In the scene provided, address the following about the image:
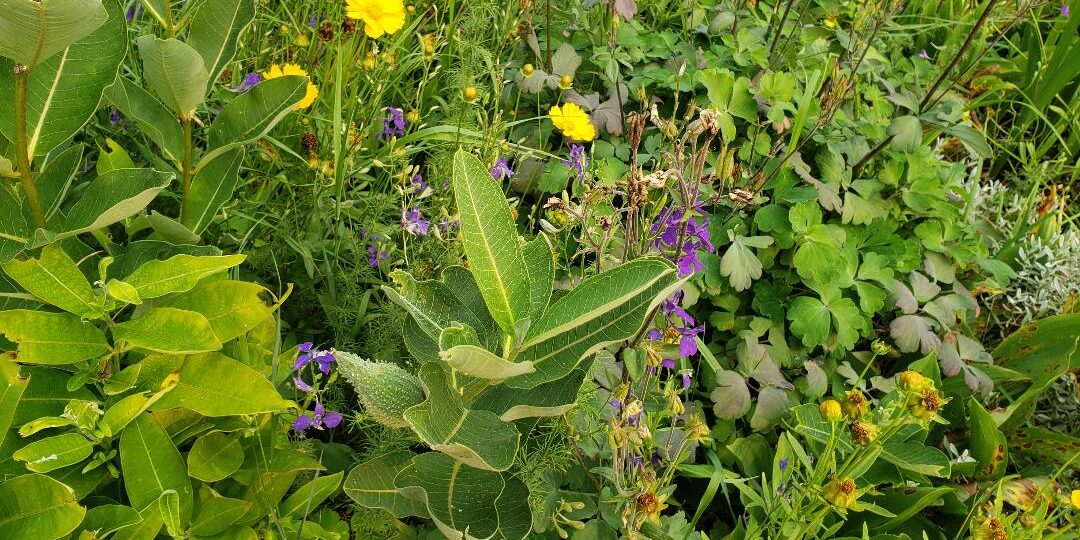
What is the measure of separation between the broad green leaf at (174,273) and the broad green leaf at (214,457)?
245mm

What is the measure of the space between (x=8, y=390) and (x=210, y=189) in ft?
1.52

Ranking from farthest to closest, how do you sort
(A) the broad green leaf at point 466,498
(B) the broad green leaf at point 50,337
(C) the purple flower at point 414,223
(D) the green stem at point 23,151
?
(C) the purple flower at point 414,223, (A) the broad green leaf at point 466,498, (B) the broad green leaf at point 50,337, (D) the green stem at point 23,151

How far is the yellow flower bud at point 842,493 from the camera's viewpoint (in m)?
1.28

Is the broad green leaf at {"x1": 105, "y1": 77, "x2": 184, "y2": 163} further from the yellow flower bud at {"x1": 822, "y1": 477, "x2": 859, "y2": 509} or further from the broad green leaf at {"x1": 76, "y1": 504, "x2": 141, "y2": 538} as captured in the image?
the yellow flower bud at {"x1": 822, "y1": 477, "x2": 859, "y2": 509}

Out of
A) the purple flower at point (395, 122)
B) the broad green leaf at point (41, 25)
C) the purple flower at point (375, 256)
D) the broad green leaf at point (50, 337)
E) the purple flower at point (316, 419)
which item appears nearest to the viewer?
the broad green leaf at point (41, 25)

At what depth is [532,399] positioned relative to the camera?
123 cm

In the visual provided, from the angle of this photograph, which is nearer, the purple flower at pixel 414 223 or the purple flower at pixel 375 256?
the purple flower at pixel 414 223

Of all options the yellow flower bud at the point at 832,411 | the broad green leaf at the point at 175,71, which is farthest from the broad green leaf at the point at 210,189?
the yellow flower bud at the point at 832,411

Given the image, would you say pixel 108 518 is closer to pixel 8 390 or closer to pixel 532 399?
pixel 8 390

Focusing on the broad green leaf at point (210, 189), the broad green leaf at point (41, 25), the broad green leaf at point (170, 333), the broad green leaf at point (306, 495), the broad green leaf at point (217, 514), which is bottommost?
the broad green leaf at point (306, 495)

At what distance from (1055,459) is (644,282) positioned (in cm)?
158

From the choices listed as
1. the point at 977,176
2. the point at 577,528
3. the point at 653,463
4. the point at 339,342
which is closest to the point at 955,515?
the point at 653,463

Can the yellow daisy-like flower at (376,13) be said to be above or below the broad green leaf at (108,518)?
above

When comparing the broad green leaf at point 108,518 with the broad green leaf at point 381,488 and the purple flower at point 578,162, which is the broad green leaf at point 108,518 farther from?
the purple flower at point 578,162
